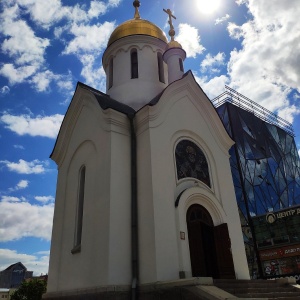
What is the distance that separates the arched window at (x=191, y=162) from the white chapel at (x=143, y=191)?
0.04 m

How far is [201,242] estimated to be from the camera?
8.45m

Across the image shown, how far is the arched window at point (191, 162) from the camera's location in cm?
931

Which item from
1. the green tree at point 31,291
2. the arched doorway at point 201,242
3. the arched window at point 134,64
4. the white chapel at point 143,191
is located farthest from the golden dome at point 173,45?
the green tree at point 31,291

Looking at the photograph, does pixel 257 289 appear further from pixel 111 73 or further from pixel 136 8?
pixel 136 8

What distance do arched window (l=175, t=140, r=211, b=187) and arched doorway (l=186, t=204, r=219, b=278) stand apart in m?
0.99

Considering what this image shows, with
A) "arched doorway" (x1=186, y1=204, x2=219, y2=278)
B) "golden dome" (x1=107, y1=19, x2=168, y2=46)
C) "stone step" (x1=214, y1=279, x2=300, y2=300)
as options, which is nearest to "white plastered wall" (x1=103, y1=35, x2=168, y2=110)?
"golden dome" (x1=107, y1=19, x2=168, y2=46)

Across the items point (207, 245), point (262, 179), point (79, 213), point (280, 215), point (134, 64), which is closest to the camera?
point (207, 245)

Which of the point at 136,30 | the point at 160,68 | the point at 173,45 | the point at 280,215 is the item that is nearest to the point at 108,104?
the point at 160,68

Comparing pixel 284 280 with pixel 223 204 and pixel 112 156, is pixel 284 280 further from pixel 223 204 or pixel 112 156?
pixel 112 156

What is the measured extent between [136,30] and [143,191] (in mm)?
7809

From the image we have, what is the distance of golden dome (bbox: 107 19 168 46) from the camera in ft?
42.8

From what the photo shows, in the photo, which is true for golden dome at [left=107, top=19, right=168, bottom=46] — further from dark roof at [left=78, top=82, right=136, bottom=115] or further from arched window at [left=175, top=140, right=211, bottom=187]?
arched window at [left=175, top=140, right=211, bottom=187]

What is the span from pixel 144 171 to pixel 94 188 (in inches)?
64.3

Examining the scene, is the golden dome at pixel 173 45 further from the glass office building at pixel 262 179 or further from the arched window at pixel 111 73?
the glass office building at pixel 262 179
